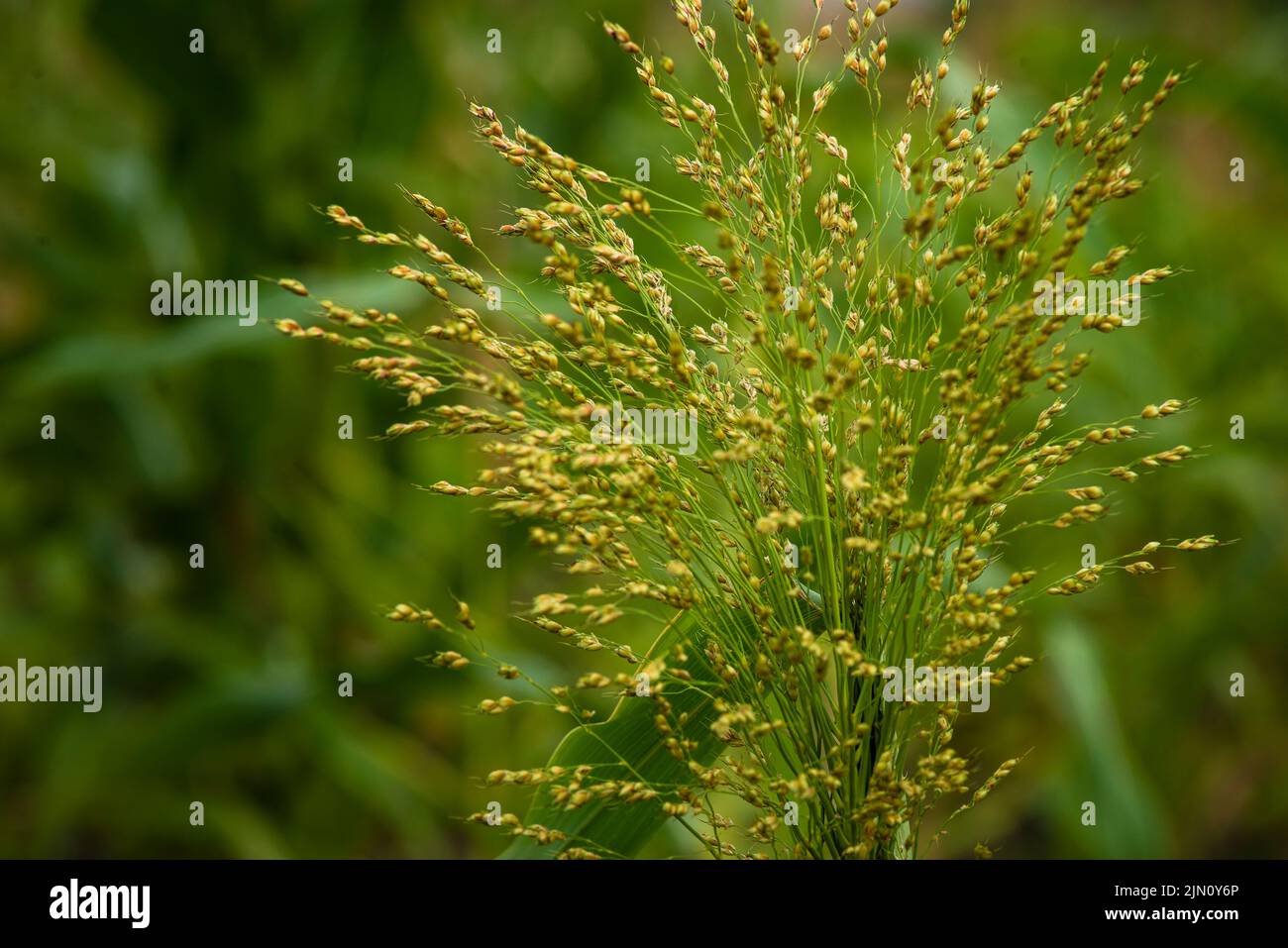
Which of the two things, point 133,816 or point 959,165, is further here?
point 133,816

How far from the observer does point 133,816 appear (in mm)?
2305

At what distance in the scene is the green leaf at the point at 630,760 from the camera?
936mm

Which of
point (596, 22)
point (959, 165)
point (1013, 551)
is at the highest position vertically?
point (596, 22)

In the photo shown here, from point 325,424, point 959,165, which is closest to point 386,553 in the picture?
point 325,424

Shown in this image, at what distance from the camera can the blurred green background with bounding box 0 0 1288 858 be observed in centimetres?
222

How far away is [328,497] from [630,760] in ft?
5.90

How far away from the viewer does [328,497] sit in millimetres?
2607

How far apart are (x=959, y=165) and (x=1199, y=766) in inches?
80.5

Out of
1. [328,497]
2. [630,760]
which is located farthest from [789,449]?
[328,497]

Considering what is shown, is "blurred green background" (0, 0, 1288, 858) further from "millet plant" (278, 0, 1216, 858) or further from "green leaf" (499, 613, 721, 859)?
"millet plant" (278, 0, 1216, 858)

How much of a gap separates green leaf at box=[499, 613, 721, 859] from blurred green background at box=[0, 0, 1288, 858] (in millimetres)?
1150

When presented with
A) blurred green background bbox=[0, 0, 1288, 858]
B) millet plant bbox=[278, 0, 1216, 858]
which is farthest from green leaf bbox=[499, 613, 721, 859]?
blurred green background bbox=[0, 0, 1288, 858]

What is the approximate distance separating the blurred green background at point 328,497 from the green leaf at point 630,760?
3.77 feet

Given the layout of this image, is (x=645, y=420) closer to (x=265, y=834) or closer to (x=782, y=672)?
(x=782, y=672)
